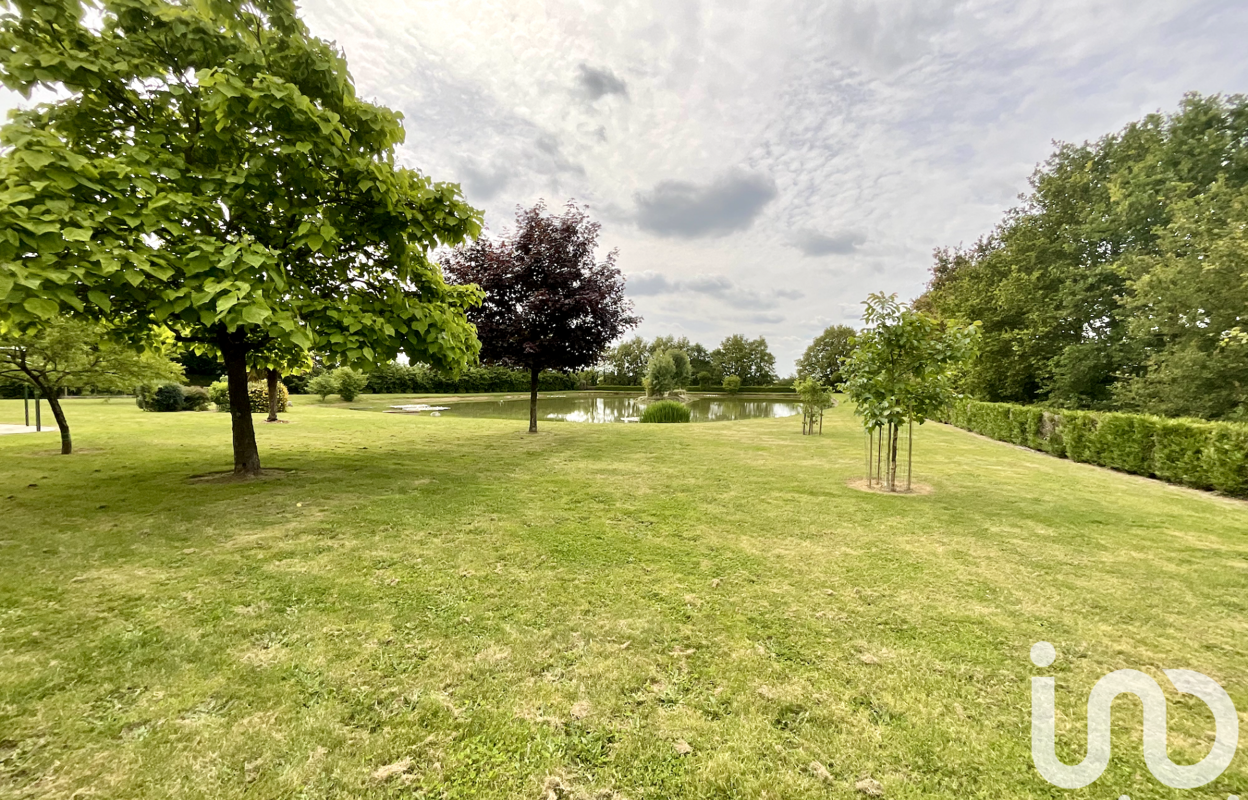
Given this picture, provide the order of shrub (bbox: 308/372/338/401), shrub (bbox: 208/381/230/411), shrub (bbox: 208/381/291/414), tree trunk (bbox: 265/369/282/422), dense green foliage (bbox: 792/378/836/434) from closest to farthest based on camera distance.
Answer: tree trunk (bbox: 265/369/282/422) < dense green foliage (bbox: 792/378/836/434) < shrub (bbox: 208/381/291/414) < shrub (bbox: 208/381/230/411) < shrub (bbox: 308/372/338/401)

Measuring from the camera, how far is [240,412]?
21.6 ft

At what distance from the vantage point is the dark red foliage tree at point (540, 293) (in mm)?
12180

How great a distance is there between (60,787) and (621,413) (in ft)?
90.1

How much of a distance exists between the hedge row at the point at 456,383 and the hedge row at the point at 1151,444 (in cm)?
2928

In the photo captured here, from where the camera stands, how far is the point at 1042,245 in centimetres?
1958

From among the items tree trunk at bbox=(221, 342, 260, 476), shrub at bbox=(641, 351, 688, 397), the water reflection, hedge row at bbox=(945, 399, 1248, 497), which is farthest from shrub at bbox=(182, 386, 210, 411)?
shrub at bbox=(641, 351, 688, 397)

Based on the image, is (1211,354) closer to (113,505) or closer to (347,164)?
(347,164)

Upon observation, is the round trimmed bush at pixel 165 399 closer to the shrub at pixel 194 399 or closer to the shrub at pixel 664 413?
the shrub at pixel 194 399

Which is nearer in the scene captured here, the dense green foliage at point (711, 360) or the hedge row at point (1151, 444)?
the hedge row at point (1151, 444)

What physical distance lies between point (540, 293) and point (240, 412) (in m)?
6.87

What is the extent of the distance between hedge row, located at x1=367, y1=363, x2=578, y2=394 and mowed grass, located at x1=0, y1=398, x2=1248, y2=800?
3147cm

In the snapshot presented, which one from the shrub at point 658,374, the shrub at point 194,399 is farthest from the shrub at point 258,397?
the shrub at point 658,374

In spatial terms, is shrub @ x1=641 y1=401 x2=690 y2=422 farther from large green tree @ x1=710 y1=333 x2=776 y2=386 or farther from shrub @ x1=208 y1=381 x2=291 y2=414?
large green tree @ x1=710 y1=333 x2=776 y2=386

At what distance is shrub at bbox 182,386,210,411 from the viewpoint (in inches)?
717
